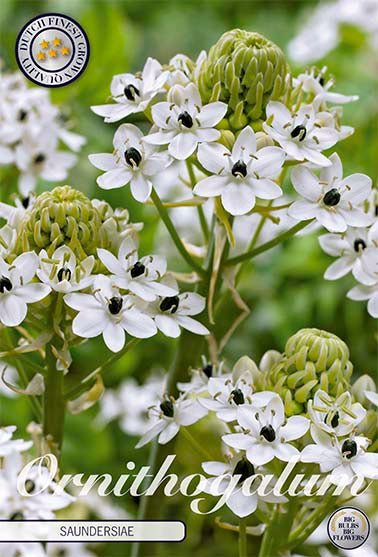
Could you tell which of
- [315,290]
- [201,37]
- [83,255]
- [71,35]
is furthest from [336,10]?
[83,255]

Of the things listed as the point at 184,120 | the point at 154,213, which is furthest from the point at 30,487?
the point at 154,213

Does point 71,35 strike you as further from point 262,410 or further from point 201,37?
point 201,37

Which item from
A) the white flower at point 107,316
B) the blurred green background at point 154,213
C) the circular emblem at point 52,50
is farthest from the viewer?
the blurred green background at point 154,213

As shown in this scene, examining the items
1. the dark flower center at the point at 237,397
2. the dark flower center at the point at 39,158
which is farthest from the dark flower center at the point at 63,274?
the dark flower center at the point at 39,158

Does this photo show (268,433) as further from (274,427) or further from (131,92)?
(131,92)

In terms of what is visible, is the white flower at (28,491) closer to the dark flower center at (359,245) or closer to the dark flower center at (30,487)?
the dark flower center at (30,487)

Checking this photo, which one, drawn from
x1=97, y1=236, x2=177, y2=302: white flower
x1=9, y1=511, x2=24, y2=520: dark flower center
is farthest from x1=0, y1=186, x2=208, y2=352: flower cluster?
x1=9, y1=511, x2=24, y2=520: dark flower center
